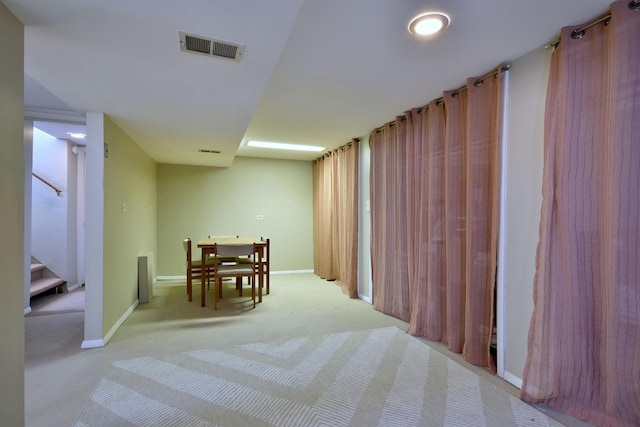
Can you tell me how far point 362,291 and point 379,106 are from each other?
8.42 ft

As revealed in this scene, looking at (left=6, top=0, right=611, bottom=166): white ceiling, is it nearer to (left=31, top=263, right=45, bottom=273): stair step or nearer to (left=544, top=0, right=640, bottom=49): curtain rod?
(left=544, top=0, right=640, bottom=49): curtain rod

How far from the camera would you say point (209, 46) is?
63.2 inches

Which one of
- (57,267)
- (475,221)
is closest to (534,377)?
(475,221)

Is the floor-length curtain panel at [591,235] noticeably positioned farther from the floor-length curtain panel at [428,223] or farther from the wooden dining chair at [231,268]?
the wooden dining chair at [231,268]

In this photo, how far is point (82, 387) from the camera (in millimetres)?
1949

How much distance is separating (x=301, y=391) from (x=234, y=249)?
220 centimetres

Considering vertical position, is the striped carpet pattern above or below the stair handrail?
below

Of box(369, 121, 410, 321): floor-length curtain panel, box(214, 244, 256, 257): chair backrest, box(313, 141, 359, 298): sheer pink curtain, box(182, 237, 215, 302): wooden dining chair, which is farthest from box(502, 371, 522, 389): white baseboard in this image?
box(182, 237, 215, 302): wooden dining chair

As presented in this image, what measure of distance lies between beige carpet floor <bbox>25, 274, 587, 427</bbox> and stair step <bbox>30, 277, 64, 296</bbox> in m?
0.68

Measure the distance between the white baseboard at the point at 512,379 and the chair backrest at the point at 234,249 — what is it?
293cm

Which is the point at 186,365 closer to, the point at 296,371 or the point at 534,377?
the point at 296,371

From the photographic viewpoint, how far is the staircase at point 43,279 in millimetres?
4004

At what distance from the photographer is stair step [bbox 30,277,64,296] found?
3.83 meters

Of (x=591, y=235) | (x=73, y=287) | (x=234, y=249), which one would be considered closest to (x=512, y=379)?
(x=591, y=235)
